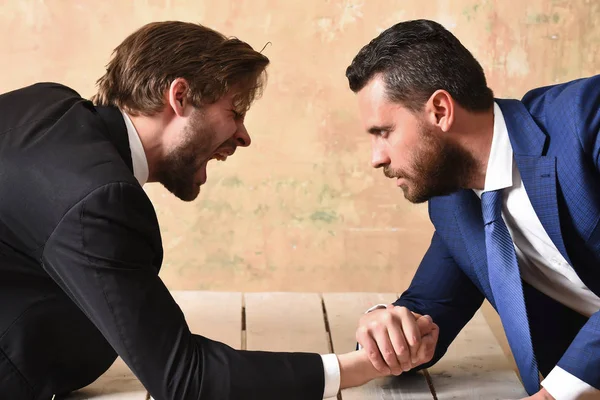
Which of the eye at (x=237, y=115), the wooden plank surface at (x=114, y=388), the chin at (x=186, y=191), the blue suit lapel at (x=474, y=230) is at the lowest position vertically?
the wooden plank surface at (x=114, y=388)

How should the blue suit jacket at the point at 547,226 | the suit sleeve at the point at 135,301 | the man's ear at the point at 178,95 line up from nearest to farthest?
the suit sleeve at the point at 135,301
the blue suit jacket at the point at 547,226
the man's ear at the point at 178,95

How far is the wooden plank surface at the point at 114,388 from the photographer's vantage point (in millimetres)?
1793

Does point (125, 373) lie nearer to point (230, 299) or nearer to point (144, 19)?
point (230, 299)

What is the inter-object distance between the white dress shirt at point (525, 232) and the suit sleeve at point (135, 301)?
667 mm

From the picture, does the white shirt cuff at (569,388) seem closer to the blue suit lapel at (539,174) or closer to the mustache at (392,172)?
the blue suit lapel at (539,174)

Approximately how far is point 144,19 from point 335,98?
78 cm

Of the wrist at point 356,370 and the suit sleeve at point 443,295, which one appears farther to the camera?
the suit sleeve at point 443,295

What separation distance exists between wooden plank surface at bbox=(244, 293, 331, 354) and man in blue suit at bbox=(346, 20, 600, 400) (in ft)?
0.81

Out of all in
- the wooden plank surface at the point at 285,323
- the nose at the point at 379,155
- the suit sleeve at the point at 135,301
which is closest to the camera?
the suit sleeve at the point at 135,301

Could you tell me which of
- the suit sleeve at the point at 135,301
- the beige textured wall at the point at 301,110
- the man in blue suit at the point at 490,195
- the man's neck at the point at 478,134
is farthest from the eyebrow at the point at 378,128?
the beige textured wall at the point at 301,110

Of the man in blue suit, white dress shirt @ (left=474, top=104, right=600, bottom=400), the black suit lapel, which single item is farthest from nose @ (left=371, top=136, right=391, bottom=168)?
the black suit lapel

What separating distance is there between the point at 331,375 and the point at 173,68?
0.74 metres

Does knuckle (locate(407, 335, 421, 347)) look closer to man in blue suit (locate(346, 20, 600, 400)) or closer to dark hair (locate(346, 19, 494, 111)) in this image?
man in blue suit (locate(346, 20, 600, 400))

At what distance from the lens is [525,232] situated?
195 centimetres
